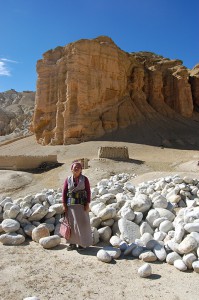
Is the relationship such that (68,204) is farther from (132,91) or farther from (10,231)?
(132,91)

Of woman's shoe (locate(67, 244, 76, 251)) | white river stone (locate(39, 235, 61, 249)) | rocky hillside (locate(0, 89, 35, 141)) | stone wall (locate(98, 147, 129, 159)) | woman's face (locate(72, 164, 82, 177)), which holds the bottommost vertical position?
woman's shoe (locate(67, 244, 76, 251))

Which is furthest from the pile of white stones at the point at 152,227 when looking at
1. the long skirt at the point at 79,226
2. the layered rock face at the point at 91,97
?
the layered rock face at the point at 91,97

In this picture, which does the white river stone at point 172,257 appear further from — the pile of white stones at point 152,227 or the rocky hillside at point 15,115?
the rocky hillside at point 15,115

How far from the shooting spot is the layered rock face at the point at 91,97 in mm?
32594

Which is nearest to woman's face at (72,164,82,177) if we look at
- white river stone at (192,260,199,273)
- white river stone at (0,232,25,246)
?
white river stone at (0,232,25,246)

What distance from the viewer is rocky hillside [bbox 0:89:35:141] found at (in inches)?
2207

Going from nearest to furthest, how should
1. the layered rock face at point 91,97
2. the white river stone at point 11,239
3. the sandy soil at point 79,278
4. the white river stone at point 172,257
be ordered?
the sandy soil at point 79,278 → the white river stone at point 172,257 → the white river stone at point 11,239 → the layered rock face at point 91,97

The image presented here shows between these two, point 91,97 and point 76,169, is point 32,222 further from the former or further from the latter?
point 91,97

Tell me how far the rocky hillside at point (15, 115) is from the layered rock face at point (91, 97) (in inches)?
559

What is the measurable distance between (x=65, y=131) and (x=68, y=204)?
2769 centimetres

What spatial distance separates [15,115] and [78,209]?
2493 inches

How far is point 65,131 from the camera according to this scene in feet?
106

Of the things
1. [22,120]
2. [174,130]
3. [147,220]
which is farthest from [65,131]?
[22,120]

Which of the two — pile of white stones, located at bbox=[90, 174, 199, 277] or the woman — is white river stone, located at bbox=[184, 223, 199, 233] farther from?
the woman
